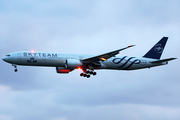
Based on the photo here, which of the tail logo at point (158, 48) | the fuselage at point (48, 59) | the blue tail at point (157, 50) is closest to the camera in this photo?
the fuselage at point (48, 59)

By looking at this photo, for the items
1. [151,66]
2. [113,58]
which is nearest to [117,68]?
[113,58]

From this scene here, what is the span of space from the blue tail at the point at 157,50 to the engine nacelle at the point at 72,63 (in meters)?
14.1

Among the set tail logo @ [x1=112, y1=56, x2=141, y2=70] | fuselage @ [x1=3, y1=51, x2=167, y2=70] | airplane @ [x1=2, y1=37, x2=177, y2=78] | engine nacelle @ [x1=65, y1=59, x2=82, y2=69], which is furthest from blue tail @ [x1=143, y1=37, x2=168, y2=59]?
engine nacelle @ [x1=65, y1=59, x2=82, y2=69]

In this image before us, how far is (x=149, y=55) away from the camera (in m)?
67.8

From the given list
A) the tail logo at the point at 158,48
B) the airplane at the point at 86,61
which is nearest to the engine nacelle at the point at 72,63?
the airplane at the point at 86,61

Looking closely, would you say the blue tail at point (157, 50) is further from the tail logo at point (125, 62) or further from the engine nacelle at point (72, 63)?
the engine nacelle at point (72, 63)

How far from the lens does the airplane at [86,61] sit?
59.7 meters

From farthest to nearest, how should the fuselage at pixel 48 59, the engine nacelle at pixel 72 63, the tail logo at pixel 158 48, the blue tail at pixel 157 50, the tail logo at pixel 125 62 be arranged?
the tail logo at pixel 158 48, the blue tail at pixel 157 50, the tail logo at pixel 125 62, the engine nacelle at pixel 72 63, the fuselage at pixel 48 59

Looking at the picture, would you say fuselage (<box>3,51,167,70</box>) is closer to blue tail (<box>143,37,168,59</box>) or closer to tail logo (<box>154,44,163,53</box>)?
blue tail (<box>143,37,168,59</box>)

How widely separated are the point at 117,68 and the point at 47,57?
42.1ft

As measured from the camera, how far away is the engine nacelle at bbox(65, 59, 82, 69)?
6009 centimetres

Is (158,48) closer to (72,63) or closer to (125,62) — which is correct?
(125,62)

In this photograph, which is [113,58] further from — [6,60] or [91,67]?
[6,60]

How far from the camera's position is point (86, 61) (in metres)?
61.1
